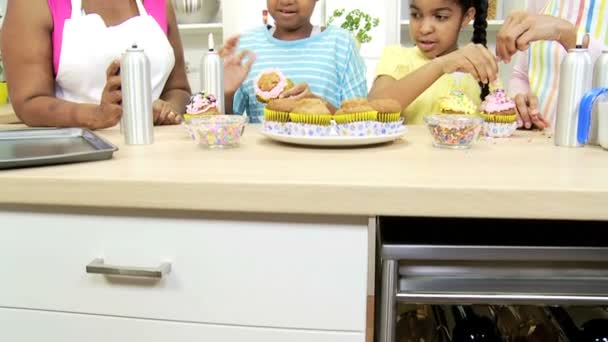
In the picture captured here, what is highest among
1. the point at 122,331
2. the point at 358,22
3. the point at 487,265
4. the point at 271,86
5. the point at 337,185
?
the point at 358,22

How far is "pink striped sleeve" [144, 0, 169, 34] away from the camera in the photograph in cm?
134

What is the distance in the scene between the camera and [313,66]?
157 centimetres

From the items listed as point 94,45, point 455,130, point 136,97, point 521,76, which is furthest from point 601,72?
point 94,45

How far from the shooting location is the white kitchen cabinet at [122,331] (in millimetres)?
705

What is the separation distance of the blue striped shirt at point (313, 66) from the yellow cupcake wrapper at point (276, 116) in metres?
0.58

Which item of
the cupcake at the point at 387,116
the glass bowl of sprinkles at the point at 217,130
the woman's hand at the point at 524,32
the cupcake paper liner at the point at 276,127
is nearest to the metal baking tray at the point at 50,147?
the glass bowl of sprinkles at the point at 217,130

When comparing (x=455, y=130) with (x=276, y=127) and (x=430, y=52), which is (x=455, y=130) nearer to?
(x=276, y=127)

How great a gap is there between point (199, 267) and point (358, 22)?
2067 millimetres

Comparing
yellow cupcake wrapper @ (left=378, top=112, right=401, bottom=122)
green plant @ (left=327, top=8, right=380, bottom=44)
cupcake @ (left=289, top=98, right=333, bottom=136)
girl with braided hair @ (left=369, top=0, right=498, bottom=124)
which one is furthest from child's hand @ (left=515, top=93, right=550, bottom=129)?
green plant @ (left=327, top=8, right=380, bottom=44)

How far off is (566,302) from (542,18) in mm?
562

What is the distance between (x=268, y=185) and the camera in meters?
0.66

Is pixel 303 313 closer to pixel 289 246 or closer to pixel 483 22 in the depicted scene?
pixel 289 246

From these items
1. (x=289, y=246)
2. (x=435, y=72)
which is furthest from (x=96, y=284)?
(x=435, y=72)

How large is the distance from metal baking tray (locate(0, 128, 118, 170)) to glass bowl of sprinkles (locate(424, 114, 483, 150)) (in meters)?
0.48
